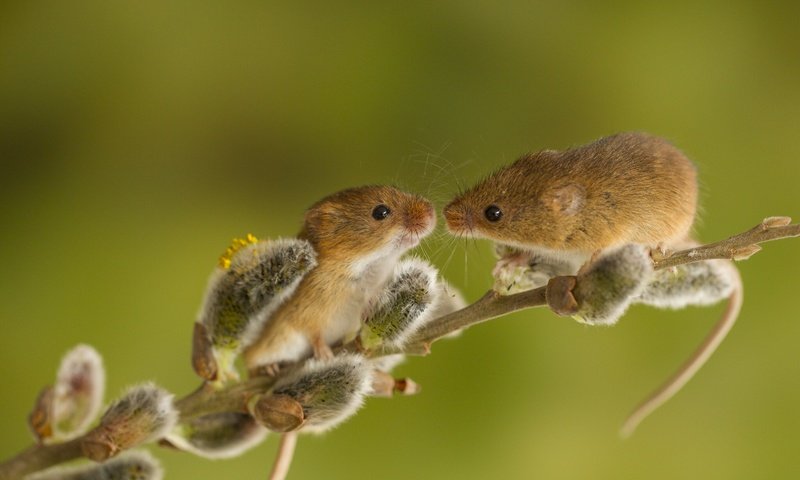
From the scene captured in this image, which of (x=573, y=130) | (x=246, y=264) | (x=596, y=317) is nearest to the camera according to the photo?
(x=596, y=317)

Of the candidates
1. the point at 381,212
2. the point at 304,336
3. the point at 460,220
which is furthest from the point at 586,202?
the point at 304,336

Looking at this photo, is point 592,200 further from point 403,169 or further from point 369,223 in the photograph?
point 403,169

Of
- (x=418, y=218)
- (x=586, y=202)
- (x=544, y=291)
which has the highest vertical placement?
(x=418, y=218)

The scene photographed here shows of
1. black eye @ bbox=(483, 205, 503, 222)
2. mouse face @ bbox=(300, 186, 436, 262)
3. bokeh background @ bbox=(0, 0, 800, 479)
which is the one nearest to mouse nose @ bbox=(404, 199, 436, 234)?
mouse face @ bbox=(300, 186, 436, 262)

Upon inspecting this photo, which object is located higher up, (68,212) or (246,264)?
(68,212)

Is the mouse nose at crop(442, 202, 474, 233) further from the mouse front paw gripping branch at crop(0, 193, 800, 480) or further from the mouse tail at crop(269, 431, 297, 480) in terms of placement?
the mouse tail at crop(269, 431, 297, 480)

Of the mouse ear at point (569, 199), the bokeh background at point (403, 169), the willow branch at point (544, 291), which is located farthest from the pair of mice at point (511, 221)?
the bokeh background at point (403, 169)

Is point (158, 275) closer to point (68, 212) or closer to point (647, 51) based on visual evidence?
point (68, 212)

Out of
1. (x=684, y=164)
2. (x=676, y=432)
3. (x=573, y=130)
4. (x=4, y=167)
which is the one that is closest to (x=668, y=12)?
(x=573, y=130)
